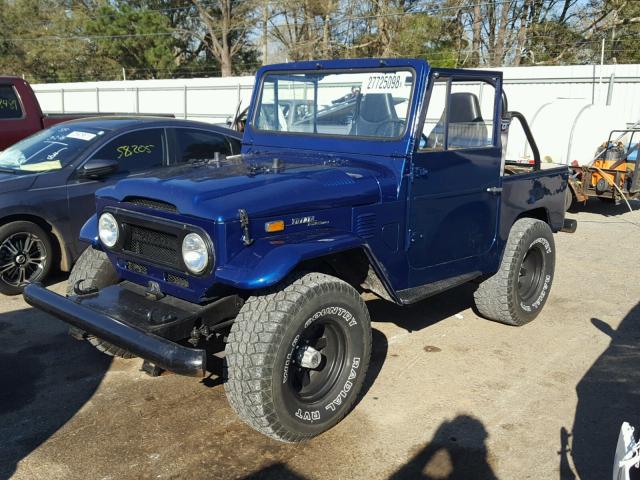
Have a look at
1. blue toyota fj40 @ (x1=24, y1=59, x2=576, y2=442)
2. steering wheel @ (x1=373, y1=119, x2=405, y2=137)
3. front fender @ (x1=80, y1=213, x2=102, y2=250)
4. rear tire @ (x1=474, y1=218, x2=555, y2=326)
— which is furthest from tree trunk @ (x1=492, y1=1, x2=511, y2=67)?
front fender @ (x1=80, y1=213, x2=102, y2=250)

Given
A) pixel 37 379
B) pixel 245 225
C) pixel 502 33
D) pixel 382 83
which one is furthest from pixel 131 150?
pixel 502 33

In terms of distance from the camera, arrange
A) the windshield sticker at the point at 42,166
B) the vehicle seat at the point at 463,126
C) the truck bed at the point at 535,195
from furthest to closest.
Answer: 1. the windshield sticker at the point at 42,166
2. the truck bed at the point at 535,195
3. the vehicle seat at the point at 463,126

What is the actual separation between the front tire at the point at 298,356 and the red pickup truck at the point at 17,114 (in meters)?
6.44

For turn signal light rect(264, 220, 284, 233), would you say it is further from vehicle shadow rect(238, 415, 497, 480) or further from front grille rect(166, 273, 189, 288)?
vehicle shadow rect(238, 415, 497, 480)

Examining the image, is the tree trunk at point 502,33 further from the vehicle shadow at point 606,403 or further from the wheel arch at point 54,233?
the wheel arch at point 54,233

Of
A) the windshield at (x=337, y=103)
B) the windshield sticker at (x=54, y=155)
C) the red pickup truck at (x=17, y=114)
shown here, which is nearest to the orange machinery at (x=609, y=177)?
the windshield at (x=337, y=103)

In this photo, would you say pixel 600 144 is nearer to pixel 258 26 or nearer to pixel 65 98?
pixel 65 98

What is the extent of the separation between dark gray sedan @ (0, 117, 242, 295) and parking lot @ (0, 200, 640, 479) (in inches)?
21.6

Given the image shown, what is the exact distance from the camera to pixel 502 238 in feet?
16.1

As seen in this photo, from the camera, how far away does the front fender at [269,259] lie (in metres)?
3.02

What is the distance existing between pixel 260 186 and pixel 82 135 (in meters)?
3.55

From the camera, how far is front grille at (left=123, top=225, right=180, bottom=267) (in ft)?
11.3

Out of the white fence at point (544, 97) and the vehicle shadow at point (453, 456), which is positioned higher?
the white fence at point (544, 97)

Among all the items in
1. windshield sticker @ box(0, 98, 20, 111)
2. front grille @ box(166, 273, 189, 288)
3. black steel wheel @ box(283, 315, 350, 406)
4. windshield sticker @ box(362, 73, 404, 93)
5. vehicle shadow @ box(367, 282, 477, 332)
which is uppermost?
windshield sticker @ box(362, 73, 404, 93)
